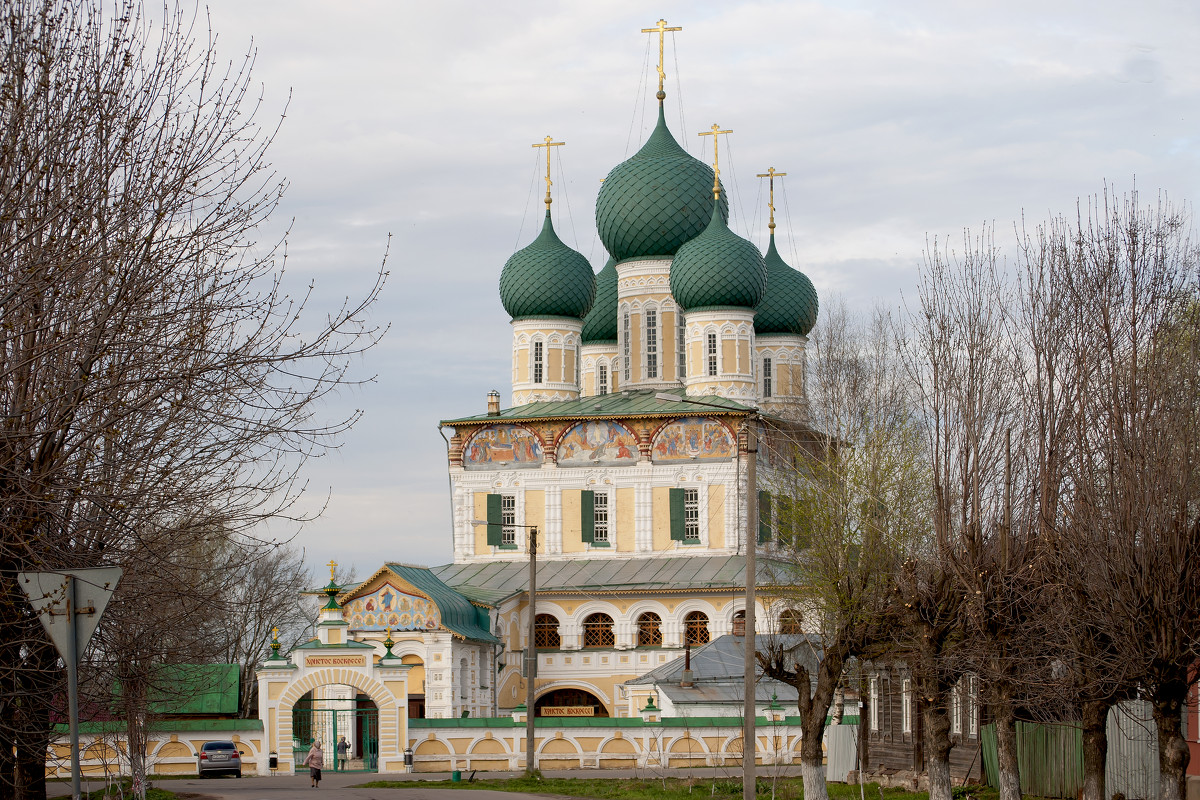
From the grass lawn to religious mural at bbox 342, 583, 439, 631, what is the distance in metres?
7.48

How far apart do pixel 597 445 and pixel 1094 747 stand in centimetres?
2499

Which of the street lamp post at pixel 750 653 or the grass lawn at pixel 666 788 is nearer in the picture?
the street lamp post at pixel 750 653

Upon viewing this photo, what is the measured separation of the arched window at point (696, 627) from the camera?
39438mm

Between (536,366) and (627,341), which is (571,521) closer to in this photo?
(536,366)

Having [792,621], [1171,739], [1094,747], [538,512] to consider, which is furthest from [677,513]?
[1171,739]

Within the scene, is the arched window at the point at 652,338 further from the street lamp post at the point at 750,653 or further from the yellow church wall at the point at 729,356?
the street lamp post at the point at 750,653

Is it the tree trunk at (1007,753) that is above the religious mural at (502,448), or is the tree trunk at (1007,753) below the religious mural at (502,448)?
below

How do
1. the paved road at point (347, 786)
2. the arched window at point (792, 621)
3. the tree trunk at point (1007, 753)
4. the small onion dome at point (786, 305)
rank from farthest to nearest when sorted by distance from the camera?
the small onion dome at point (786, 305) → the arched window at point (792, 621) → the paved road at point (347, 786) → the tree trunk at point (1007, 753)

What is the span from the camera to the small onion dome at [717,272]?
41.9 m

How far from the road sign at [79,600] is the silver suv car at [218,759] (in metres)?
22.9

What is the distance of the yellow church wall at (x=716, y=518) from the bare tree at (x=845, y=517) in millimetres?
4533

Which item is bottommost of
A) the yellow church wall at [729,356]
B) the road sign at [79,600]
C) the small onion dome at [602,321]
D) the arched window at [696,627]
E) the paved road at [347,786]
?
the paved road at [347,786]

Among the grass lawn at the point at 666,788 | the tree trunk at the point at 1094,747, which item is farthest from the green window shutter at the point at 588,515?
the tree trunk at the point at 1094,747

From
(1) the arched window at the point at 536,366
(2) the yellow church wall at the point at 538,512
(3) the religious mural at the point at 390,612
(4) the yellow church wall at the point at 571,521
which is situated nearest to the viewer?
(3) the religious mural at the point at 390,612
